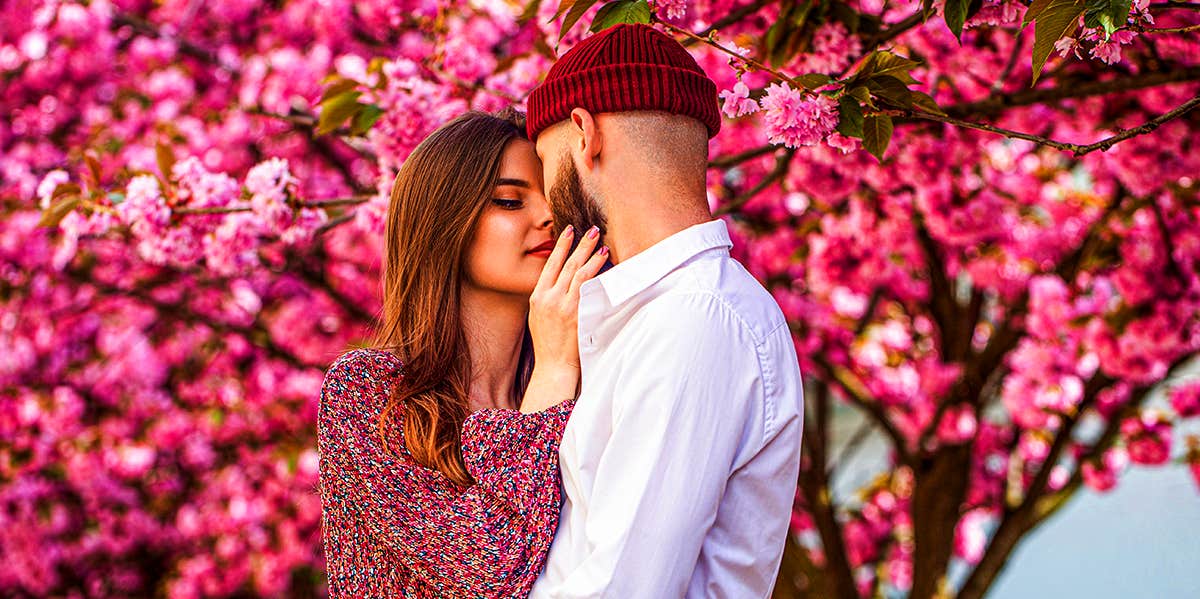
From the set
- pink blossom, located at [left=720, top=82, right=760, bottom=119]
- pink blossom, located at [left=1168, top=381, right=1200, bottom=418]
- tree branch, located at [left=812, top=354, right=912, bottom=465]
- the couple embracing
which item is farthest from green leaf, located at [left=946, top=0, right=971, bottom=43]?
pink blossom, located at [left=1168, top=381, right=1200, bottom=418]

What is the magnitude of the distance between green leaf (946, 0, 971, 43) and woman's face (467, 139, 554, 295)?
85cm

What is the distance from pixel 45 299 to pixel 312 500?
1852mm

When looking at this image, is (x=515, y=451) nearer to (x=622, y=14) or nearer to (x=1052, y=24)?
(x=622, y=14)

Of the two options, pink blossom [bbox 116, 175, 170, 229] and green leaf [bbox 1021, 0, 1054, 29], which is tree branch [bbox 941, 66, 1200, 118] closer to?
green leaf [bbox 1021, 0, 1054, 29]

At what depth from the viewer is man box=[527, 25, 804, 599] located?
145cm

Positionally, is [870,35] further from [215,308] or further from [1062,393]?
[215,308]

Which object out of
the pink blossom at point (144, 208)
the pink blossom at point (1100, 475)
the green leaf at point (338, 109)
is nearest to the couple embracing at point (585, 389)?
the green leaf at point (338, 109)

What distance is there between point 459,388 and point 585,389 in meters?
0.59

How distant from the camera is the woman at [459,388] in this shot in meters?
1.78

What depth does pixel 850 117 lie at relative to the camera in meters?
1.99

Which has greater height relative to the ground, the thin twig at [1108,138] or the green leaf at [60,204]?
the thin twig at [1108,138]

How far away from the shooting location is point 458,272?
2275 mm

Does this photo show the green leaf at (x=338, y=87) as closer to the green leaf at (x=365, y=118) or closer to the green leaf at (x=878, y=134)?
the green leaf at (x=365, y=118)

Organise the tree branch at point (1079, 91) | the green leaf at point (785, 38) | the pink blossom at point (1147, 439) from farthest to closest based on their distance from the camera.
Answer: the pink blossom at point (1147, 439) → the green leaf at point (785, 38) → the tree branch at point (1079, 91)
